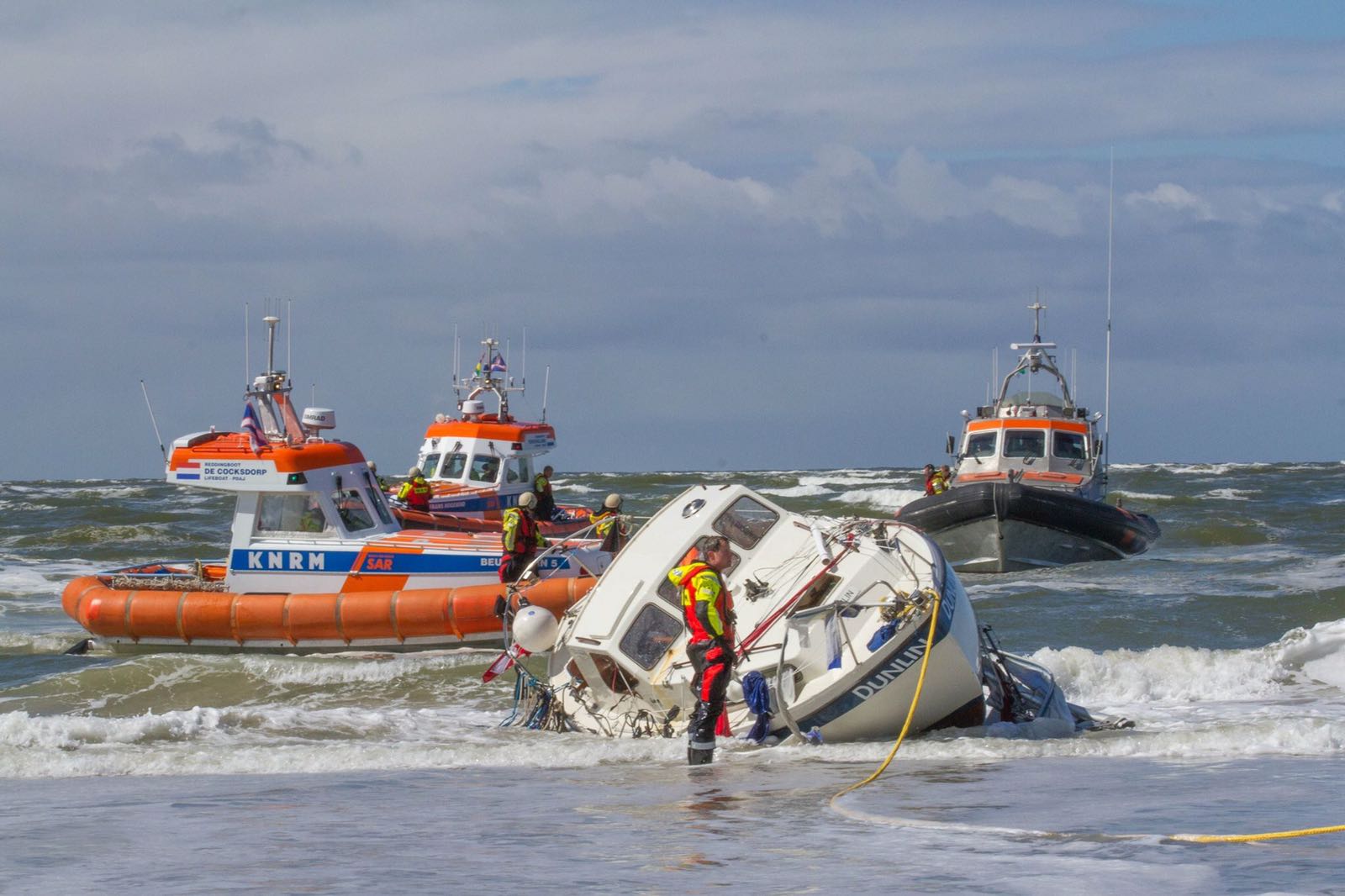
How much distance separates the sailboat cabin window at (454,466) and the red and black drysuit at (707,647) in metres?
14.0

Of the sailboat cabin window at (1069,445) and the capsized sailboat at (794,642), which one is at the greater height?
the sailboat cabin window at (1069,445)

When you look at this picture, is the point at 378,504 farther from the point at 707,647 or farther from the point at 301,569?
the point at 707,647

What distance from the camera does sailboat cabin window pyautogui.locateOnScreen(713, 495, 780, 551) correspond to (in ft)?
33.2

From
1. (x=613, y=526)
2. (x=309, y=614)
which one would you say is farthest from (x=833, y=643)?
(x=309, y=614)

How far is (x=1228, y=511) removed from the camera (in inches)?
1426

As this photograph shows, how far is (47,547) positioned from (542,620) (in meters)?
22.9

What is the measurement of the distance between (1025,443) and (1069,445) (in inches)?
25.6

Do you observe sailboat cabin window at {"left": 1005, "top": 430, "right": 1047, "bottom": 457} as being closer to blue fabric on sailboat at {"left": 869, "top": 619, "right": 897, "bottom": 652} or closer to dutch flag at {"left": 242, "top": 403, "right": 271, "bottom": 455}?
dutch flag at {"left": 242, "top": 403, "right": 271, "bottom": 455}

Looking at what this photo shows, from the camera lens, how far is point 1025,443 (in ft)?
74.8

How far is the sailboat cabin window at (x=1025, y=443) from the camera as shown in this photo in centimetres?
2271

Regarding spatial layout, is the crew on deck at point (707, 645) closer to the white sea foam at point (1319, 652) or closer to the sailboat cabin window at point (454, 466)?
the white sea foam at point (1319, 652)

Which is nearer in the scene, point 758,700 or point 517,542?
point 758,700

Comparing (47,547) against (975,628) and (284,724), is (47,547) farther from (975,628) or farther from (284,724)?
(975,628)

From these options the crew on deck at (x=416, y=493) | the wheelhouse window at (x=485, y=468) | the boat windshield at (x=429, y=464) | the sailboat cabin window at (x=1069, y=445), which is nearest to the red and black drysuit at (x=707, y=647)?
the crew on deck at (x=416, y=493)
